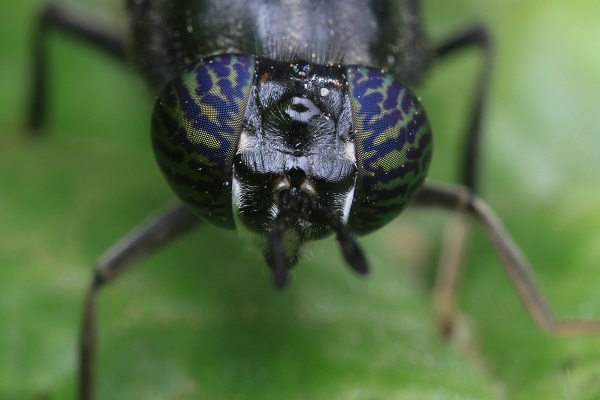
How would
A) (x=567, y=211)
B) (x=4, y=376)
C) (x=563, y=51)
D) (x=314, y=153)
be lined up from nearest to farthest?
(x=314, y=153) → (x=4, y=376) → (x=567, y=211) → (x=563, y=51)

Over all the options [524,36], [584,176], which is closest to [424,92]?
[524,36]

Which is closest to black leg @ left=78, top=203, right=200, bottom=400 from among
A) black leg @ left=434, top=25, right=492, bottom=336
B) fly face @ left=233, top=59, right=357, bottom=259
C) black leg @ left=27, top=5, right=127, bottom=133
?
fly face @ left=233, top=59, right=357, bottom=259

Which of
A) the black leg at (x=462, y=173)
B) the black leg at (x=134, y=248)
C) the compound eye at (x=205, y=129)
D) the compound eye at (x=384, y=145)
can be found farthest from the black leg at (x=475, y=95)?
the compound eye at (x=205, y=129)

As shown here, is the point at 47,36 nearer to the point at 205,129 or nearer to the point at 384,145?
the point at 205,129

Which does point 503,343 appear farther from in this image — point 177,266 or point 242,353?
point 177,266

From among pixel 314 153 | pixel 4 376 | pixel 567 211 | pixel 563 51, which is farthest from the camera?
pixel 563 51

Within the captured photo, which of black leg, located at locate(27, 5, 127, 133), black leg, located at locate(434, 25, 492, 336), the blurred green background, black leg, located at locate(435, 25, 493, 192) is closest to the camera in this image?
the blurred green background

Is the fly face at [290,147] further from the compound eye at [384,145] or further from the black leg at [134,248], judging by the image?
the black leg at [134,248]

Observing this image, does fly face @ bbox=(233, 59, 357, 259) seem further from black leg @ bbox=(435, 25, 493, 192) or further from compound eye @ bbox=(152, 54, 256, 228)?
black leg @ bbox=(435, 25, 493, 192)
